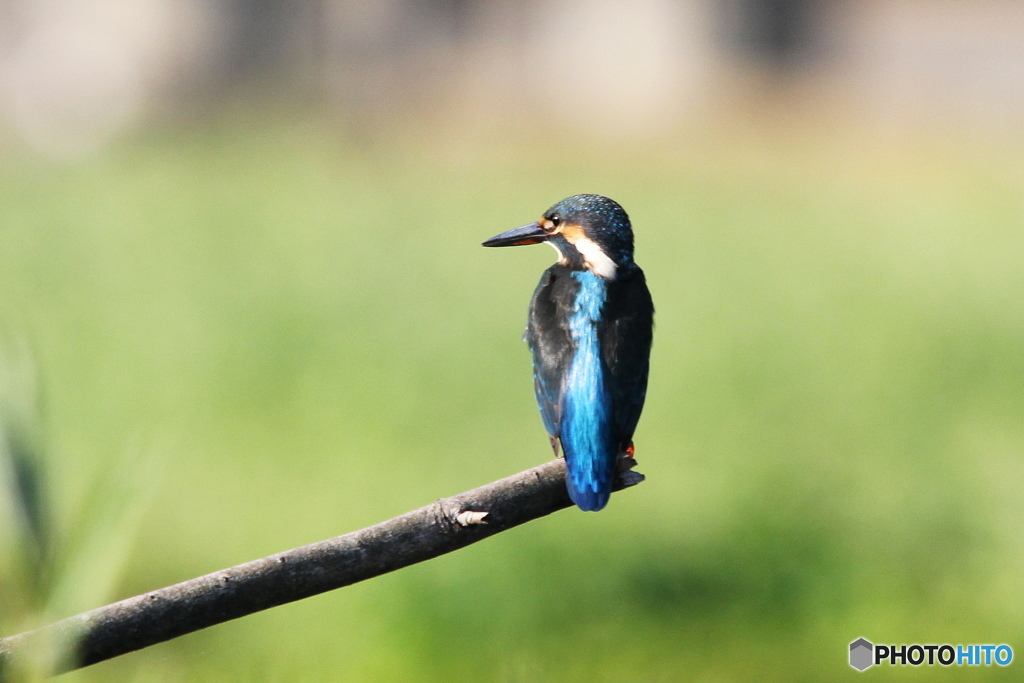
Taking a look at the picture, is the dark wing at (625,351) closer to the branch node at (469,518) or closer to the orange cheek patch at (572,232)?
the orange cheek patch at (572,232)

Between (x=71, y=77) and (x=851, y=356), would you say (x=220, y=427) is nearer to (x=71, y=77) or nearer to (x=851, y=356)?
(x=851, y=356)

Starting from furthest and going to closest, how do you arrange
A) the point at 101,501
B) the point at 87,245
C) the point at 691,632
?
the point at 87,245 < the point at 691,632 < the point at 101,501

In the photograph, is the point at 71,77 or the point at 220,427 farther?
the point at 71,77

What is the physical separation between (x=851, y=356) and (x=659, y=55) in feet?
15.2

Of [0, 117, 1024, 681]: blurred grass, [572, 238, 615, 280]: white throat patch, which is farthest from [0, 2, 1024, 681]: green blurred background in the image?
[572, 238, 615, 280]: white throat patch

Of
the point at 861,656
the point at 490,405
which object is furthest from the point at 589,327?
the point at 490,405

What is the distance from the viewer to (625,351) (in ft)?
3.25

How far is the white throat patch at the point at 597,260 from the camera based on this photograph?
1.03 metres

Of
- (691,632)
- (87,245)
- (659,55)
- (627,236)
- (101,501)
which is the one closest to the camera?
(101,501)

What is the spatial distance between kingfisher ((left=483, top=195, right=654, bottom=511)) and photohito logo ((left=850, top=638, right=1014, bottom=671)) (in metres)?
1.22

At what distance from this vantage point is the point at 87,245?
15.6 feet

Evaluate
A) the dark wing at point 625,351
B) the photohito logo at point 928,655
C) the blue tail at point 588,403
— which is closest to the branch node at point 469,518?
the blue tail at point 588,403

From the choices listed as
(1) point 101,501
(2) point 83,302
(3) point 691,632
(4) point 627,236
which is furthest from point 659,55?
(1) point 101,501

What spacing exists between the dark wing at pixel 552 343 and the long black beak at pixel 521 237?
48 mm
